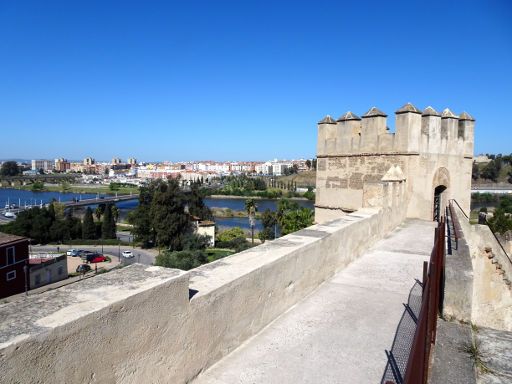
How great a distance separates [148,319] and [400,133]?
927 centimetres

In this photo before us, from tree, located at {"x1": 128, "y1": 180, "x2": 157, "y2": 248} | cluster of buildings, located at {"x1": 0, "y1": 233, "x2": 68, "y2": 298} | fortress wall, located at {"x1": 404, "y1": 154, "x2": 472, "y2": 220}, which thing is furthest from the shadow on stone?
tree, located at {"x1": 128, "y1": 180, "x2": 157, "y2": 248}

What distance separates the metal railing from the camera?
1477 millimetres

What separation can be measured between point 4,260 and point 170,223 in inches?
762

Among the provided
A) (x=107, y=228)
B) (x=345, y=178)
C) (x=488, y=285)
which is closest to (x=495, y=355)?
(x=488, y=285)

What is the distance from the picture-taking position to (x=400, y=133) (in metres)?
10.2

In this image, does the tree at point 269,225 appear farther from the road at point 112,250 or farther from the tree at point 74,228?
the tree at point 74,228

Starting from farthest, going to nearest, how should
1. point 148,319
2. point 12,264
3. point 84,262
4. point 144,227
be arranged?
point 144,227 < point 84,262 < point 12,264 < point 148,319

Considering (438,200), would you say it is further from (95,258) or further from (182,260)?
(95,258)

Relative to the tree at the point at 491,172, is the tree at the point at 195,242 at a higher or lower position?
lower

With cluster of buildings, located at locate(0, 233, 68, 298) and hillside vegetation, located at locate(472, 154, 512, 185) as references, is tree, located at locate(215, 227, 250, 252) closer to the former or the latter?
cluster of buildings, located at locate(0, 233, 68, 298)

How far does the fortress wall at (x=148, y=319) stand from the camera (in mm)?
1694

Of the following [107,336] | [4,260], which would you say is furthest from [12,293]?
[107,336]

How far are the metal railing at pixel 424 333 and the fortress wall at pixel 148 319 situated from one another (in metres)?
1.14

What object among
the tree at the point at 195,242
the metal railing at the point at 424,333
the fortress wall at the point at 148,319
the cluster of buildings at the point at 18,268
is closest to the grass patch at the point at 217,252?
the tree at the point at 195,242
